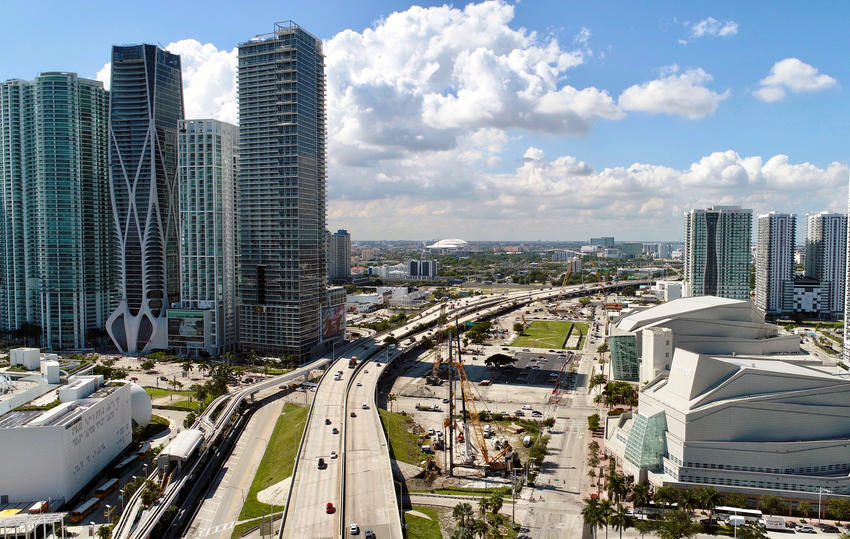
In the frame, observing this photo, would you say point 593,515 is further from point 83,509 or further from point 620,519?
point 83,509

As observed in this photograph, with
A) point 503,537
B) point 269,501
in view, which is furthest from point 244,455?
point 503,537

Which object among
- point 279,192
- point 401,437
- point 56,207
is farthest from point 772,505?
point 56,207

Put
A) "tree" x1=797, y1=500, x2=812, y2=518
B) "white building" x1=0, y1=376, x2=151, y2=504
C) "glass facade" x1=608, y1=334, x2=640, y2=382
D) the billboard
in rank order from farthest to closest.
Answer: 1. the billboard
2. "glass facade" x1=608, y1=334, x2=640, y2=382
3. "white building" x1=0, y1=376, x2=151, y2=504
4. "tree" x1=797, y1=500, x2=812, y2=518

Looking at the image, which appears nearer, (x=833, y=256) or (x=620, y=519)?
(x=620, y=519)

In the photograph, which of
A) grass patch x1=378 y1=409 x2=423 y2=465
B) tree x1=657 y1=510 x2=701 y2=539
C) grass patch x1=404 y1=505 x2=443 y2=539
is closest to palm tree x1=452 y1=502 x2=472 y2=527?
grass patch x1=404 y1=505 x2=443 y2=539

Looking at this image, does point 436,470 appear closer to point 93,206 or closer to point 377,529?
point 377,529

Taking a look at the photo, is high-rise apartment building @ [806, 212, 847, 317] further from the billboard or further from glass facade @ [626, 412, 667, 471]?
glass facade @ [626, 412, 667, 471]
